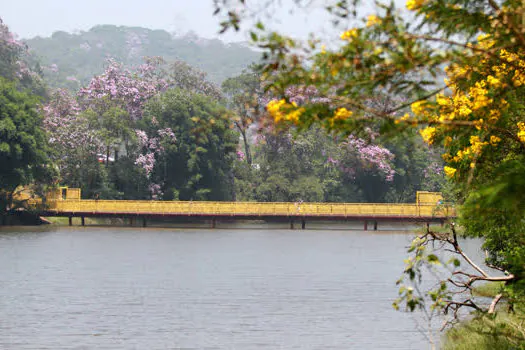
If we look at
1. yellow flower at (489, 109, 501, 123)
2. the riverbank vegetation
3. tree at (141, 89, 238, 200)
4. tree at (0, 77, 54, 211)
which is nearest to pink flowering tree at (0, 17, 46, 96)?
the riverbank vegetation

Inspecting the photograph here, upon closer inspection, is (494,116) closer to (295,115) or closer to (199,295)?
(295,115)

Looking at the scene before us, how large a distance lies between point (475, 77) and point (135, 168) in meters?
62.1

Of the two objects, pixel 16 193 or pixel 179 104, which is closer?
pixel 16 193

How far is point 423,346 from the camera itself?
19.6 m

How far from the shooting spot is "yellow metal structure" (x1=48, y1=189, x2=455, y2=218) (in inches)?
2586

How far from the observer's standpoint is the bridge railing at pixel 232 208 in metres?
65.6

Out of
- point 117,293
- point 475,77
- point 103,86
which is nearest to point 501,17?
point 475,77

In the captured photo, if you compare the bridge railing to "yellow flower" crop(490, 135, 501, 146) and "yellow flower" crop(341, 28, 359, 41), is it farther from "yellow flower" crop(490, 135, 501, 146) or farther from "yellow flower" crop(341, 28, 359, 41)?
"yellow flower" crop(341, 28, 359, 41)

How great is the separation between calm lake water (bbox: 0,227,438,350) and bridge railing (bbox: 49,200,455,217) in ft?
32.3

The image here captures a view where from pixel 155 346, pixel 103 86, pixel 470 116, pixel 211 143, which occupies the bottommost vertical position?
pixel 155 346

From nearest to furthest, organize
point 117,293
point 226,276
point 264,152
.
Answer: point 117,293 < point 226,276 < point 264,152

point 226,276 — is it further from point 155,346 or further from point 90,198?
point 90,198

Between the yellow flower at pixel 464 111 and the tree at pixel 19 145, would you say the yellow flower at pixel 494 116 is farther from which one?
the tree at pixel 19 145

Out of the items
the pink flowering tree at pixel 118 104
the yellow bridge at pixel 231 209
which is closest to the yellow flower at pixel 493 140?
the yellow bridge at pixel 231 209
